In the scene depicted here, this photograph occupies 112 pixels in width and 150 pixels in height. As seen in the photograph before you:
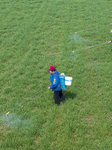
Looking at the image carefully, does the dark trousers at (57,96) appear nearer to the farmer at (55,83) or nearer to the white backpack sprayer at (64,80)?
the farmer at (55,83)

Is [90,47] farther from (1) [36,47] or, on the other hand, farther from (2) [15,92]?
(2) [15,92]

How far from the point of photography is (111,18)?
11305 mm

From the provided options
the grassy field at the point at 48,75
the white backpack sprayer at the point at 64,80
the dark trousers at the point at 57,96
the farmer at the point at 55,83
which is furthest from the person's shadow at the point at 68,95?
the white backpack sprayer at the point at 64,80

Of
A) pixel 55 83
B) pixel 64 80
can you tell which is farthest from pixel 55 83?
pixel 64 80

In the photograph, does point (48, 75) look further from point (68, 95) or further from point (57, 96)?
point (57, 96)

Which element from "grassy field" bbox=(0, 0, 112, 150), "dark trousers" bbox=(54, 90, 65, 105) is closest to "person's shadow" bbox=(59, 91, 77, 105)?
"grassy field" bbox=(0, 0, 112, 150)

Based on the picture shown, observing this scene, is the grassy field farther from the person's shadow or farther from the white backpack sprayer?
the white backpack sprayer

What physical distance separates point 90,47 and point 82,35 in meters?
1.38

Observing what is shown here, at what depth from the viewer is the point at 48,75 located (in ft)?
22.1

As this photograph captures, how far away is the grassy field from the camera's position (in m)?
4.48

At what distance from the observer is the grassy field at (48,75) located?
14.7 feet

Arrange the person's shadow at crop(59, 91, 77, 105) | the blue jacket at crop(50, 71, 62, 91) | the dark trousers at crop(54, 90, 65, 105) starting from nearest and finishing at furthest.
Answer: the blue jacket at crop(50, 71, 62, 91)
the dark trousers at crop(54, 90, 65, 105)
the person's shadow at crop(59, 91, 77, 105)

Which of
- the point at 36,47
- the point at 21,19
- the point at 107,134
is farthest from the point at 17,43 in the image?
the point at 107,134

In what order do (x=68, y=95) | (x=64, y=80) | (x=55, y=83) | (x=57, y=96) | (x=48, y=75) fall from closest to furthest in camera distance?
1. (x=55, y=83)
2. (x=64, y=80)
3. (x=57, y=96)
4. (x=68, y=95)
5. (x=48, y=75)
